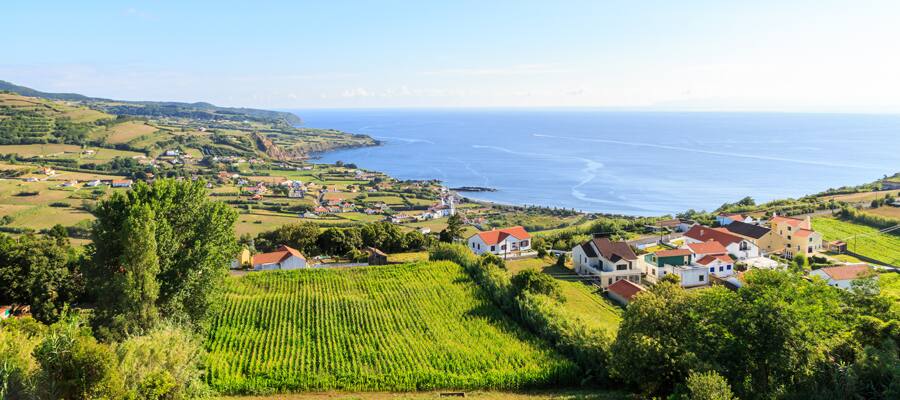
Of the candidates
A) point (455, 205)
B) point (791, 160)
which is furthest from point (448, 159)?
point (791, 160)

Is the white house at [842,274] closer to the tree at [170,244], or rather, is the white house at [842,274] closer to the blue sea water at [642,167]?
the tree at [170,244]

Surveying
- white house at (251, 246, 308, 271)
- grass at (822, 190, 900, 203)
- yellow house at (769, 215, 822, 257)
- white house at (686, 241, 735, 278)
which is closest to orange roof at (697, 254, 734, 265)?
white house at (686, 241, 735, 278)

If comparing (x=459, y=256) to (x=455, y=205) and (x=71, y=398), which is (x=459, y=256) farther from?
(x=455, y=205)

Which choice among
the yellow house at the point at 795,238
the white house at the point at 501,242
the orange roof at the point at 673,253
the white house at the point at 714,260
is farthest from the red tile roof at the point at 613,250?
the yellow house at the point at 795,238

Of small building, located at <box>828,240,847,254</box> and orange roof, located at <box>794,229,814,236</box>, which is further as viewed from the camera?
small building, located at <box>828,240,847,254</box>

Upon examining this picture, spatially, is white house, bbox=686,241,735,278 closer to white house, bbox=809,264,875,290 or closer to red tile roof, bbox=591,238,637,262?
red tile roof, bbox=591,238,637,262

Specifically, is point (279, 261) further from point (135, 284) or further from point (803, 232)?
point (803, 232)

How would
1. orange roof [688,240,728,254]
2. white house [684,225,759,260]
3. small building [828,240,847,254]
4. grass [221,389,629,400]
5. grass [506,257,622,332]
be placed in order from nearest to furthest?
grass [221,389,629,400] < grass [506,257,622,332] < orange roof [688,240,728,254] < white house [684,225,759,260] < small building [828,240,847,254]

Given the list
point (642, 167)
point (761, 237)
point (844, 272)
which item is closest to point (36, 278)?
point (844, 272)
